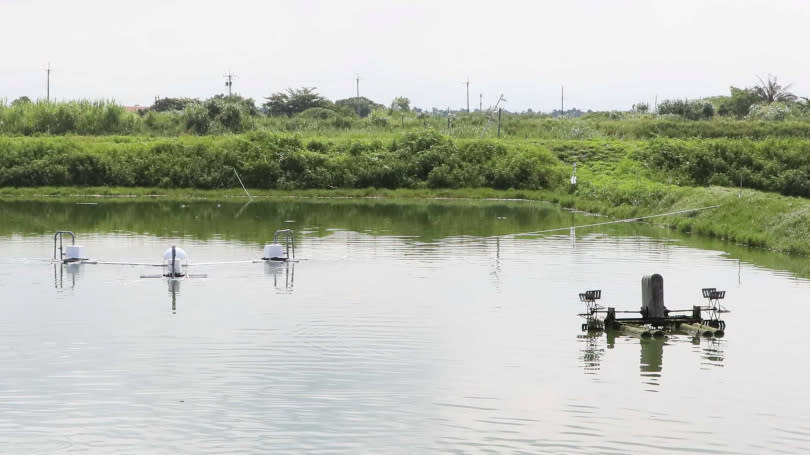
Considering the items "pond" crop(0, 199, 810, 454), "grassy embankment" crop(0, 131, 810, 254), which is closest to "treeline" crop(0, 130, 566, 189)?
"grassy embankment" crop(0, 131, 810, 254)

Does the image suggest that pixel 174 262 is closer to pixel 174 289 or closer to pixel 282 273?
pixel 174 289

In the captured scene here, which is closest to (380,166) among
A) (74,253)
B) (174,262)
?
(74,253)

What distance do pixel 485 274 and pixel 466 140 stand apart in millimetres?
39523

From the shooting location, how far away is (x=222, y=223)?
142 feet

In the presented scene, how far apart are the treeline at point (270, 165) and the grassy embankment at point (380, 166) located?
60mm

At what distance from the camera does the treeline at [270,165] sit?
63281mm

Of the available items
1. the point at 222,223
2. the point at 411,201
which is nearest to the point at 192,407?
the point at 222,223

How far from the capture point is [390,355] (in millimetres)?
18250

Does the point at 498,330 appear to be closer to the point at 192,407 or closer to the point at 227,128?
the point at 192,407

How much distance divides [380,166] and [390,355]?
4656 centimetres

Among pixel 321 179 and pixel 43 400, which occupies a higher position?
pixel 321 179

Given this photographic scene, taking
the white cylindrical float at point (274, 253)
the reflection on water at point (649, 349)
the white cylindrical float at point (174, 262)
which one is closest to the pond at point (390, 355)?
the reflection on water at point (649, 349)

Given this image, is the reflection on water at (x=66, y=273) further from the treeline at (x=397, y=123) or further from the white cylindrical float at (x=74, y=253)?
the treeline at (x=397, y=123)

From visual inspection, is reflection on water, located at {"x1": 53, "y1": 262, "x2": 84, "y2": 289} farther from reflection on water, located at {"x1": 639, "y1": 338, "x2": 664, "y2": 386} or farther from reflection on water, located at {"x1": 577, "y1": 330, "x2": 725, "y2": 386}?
reflection on water, located at {"x1": 639, "y1": 338, "x2": 664, "y2": 386}
